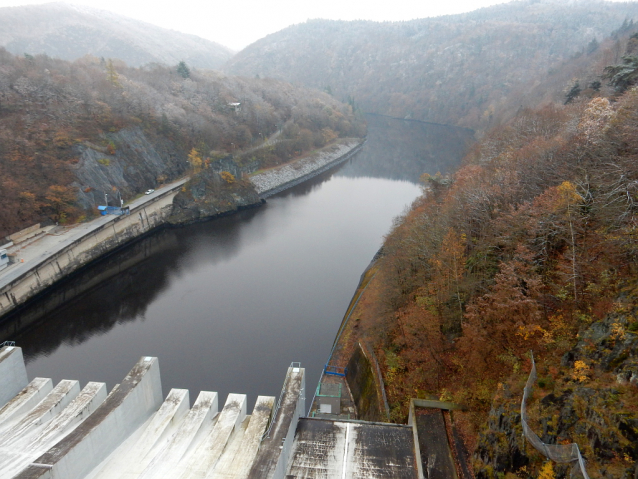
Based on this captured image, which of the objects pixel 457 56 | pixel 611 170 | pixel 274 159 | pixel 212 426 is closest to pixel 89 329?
pixel 212 426

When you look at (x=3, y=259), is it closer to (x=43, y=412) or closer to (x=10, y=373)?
(x=10, y=373)

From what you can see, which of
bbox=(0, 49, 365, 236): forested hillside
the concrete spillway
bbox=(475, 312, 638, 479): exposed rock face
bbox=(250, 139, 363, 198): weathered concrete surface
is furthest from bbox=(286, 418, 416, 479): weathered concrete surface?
bbox=(250, 139, 363, 198): weathered concrete surface

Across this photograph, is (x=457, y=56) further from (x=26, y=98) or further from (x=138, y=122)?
(x=26, y=98)

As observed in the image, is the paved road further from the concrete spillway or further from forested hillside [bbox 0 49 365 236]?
the concrete spillway

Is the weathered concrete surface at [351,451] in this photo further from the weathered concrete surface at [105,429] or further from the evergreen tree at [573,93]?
the evergreen tree at [573,93]

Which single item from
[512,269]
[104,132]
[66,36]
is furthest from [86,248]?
[66,36]
